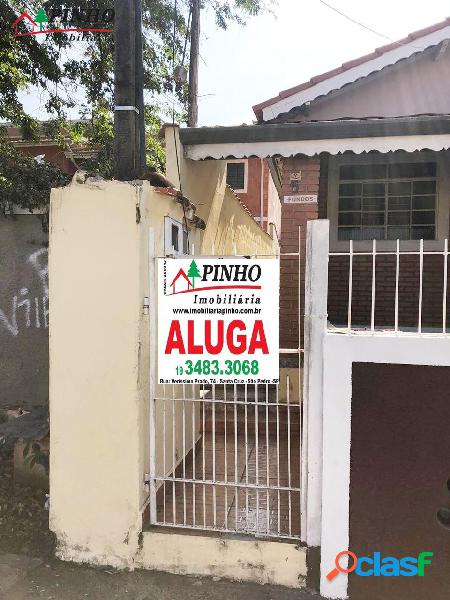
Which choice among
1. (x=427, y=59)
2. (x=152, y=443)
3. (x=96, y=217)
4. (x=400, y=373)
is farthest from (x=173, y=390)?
(x=427, y=59)

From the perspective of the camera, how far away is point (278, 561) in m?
3.17

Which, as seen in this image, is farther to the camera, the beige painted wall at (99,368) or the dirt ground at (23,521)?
the dirt ground at (23,521)

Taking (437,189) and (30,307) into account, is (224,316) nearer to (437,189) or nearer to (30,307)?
(30,307)

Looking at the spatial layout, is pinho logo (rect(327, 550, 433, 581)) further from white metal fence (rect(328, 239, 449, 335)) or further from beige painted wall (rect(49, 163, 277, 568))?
white metal fence (rect(328, 239, 449, 335))

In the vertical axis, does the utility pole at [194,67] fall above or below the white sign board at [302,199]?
above

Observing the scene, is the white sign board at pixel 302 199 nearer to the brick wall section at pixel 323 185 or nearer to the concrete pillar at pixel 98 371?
the brick wall section at pixel 323 185

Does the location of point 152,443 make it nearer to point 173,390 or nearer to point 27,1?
point 173,390

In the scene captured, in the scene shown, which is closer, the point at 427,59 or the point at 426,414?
the point at 426,414

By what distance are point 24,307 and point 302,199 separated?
12.1 ft

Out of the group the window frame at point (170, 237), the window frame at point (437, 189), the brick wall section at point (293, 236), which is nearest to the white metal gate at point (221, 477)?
the window frame at point (170, 237)

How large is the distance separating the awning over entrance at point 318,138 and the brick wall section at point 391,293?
1.82 metres

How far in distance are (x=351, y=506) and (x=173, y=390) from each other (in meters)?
1.73

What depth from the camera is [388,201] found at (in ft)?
22.0

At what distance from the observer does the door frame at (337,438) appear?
3068 mm
